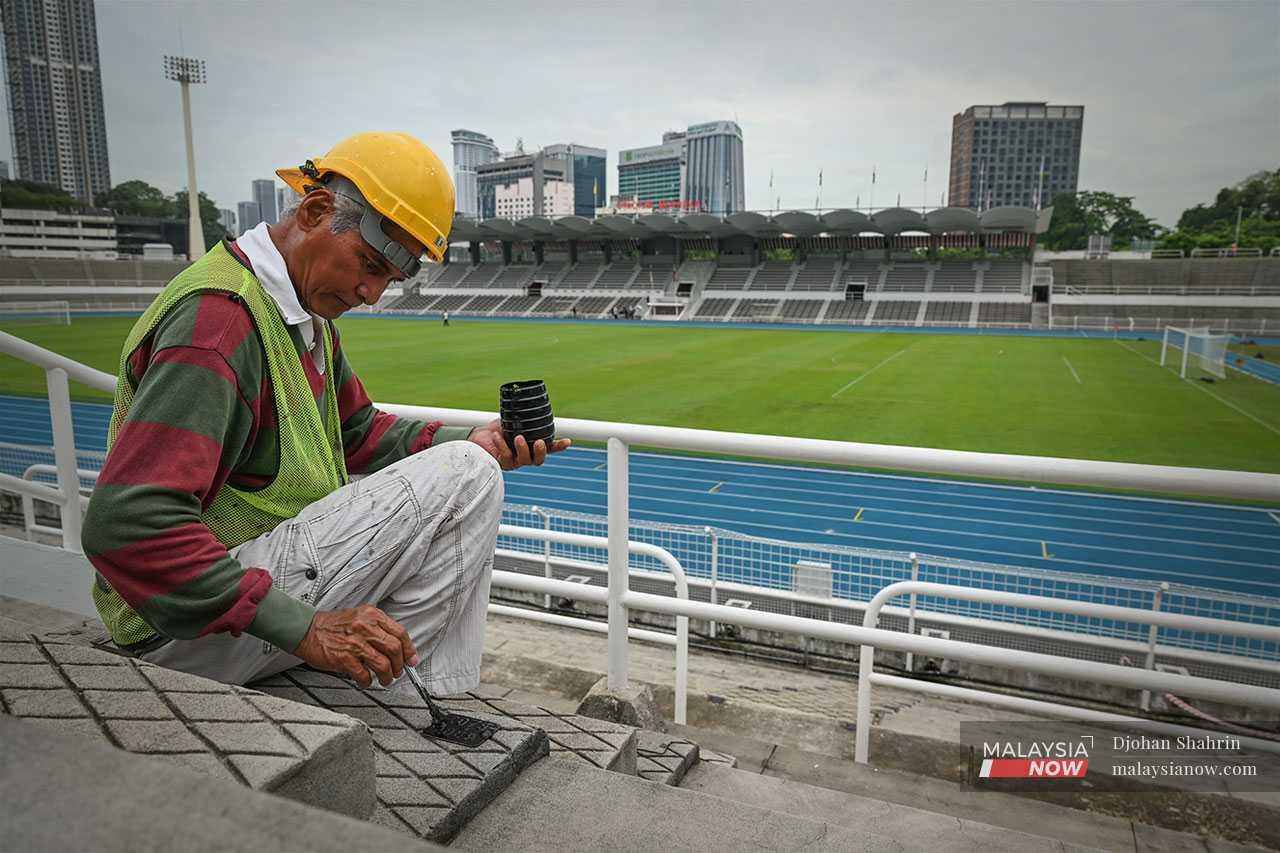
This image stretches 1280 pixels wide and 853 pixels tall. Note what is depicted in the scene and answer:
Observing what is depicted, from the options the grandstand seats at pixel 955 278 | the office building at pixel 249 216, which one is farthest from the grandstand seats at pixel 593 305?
the office building at pixel 249 216

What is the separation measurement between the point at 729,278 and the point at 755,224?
4.38m

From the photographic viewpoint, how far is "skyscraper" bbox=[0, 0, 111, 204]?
4.45 meters

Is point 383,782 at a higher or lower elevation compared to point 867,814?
higher

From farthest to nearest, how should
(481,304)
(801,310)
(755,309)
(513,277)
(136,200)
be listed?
1. (513,277)
2. (481,304)
3. (755,309)
4. (801,310)
5. (136,200)

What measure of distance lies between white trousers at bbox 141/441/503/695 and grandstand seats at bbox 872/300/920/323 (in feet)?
144

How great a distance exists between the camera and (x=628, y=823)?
1.40 m

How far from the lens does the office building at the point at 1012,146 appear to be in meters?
65.4

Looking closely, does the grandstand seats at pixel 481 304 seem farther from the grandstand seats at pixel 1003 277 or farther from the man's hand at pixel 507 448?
the man's hand at pixel 507 448

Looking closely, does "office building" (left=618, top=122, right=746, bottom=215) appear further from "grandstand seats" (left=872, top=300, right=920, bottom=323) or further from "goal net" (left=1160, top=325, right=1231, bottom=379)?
"goal net" (left=1160, top=325, right=1231, bottom=379)

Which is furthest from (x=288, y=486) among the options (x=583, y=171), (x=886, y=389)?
(x=583, y=171)

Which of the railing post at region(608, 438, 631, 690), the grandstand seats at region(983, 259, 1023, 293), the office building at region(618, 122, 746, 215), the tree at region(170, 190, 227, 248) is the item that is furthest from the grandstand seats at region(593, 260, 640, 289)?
the railing post at region(608, 438, 631, 690)

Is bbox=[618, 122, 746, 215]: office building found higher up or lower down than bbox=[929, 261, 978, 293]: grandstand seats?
higher up

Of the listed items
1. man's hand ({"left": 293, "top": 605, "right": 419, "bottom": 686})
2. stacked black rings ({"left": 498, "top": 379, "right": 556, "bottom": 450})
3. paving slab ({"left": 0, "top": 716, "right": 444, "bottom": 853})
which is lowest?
man's hand ({"left": 293, "top": 605, "right": 419, "bottom": 686})

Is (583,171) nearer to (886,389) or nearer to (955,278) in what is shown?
(955,278)
